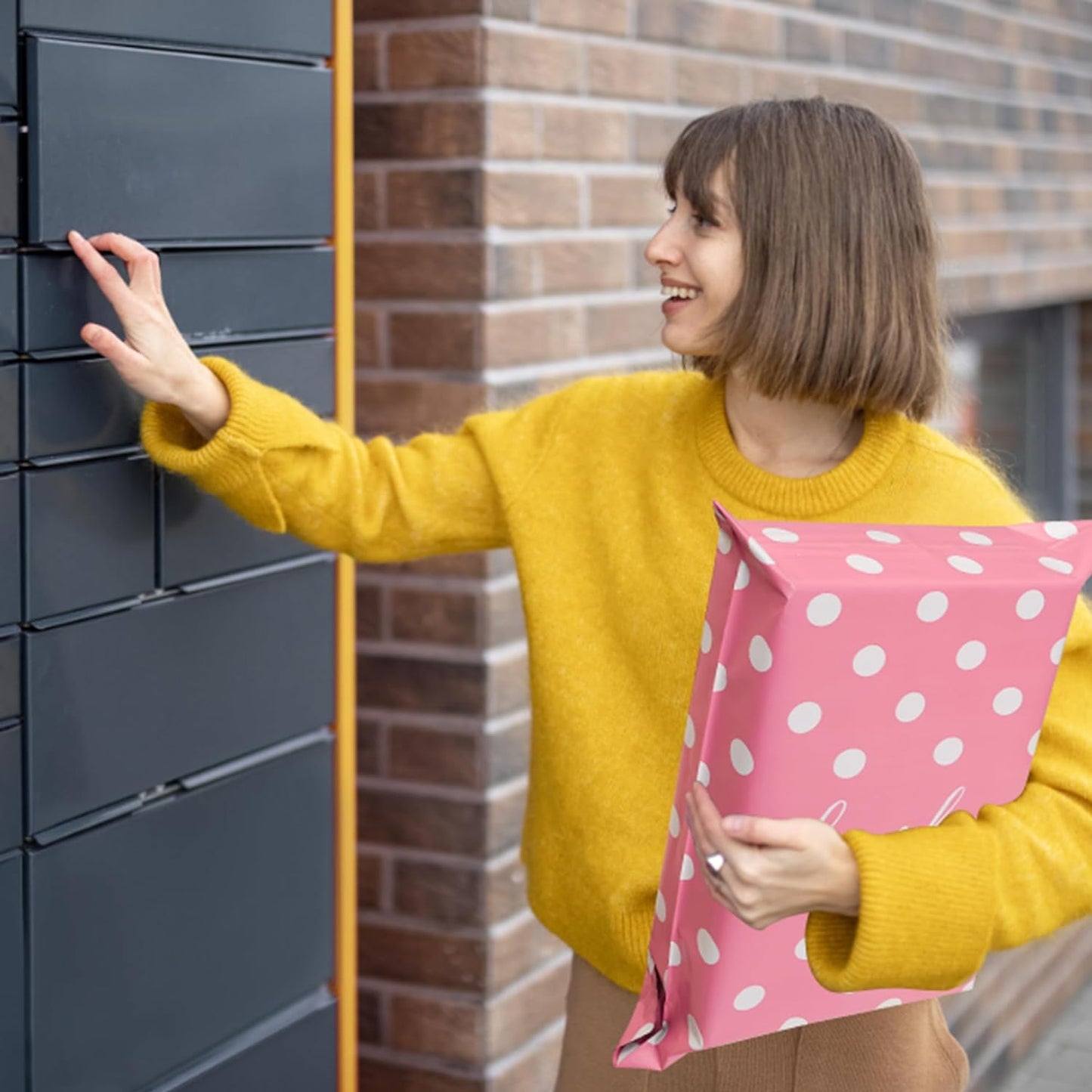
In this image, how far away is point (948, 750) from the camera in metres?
1.57

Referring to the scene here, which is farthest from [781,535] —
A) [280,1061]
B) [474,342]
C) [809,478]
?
[474,342]

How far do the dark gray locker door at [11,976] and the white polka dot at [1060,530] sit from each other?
963 millimetres

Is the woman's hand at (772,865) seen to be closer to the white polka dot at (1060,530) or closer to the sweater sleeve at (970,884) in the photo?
the sweater sleeve at (970,884)

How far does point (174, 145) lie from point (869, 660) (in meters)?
0.83

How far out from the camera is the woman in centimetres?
178

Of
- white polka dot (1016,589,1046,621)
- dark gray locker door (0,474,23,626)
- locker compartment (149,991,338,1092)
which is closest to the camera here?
white polka dot (1016,589,1046,621)

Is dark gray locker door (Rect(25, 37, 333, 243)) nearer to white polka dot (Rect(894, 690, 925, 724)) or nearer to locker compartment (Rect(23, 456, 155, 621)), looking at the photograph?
locker compartment (Rect(23, 456, 155, 621))

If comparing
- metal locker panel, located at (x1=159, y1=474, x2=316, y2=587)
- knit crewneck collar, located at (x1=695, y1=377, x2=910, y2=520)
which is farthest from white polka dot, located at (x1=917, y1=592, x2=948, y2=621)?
metal locker panel, located at (x1=159, y1=474, x2=316, y2=587)

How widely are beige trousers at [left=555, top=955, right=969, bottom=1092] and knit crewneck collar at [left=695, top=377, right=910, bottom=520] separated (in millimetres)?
518

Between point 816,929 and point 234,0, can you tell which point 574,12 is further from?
point 816,929

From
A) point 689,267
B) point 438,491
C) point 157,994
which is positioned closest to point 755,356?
point 689,267

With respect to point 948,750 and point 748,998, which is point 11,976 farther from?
point 948,750

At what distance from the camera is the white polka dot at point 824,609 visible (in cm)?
141

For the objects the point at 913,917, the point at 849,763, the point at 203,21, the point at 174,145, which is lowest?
the point at 913,917
